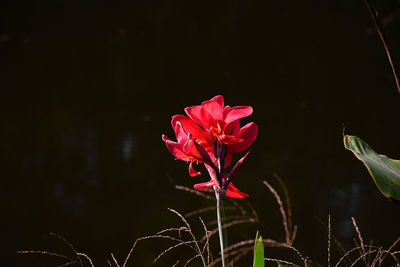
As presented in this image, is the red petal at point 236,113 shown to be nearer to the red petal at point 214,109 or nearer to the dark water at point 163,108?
the red petal at point 214,109

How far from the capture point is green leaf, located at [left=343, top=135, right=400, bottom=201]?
46cm

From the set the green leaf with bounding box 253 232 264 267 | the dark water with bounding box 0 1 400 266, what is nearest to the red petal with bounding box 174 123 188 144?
the green leaf with bounding box 253 232 264 267

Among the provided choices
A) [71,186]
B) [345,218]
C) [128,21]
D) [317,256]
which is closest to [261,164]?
[345,218]

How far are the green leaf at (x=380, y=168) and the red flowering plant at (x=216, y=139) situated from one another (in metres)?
0.11

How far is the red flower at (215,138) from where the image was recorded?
51 cm

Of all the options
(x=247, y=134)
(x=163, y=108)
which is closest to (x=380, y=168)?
(x=247, y=134)

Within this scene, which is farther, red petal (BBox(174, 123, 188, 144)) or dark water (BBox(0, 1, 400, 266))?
dark water (BBox(0, 1, 400, 266))

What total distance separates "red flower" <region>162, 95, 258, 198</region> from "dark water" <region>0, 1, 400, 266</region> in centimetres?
73

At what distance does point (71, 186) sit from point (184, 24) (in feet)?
5.59

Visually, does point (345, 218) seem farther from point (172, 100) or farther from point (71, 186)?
point (172, 100)

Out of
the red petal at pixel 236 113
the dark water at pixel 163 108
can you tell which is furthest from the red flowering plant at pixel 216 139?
the dark water at pixel 163 108

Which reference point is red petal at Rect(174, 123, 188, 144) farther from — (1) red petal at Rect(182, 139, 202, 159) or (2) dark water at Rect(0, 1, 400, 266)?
(2) dark water at Rect(0, 1, 400, 266)

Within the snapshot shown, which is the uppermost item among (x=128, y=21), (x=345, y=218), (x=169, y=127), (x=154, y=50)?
(x=128, y=21)

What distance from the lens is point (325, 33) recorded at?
9.68 ft
